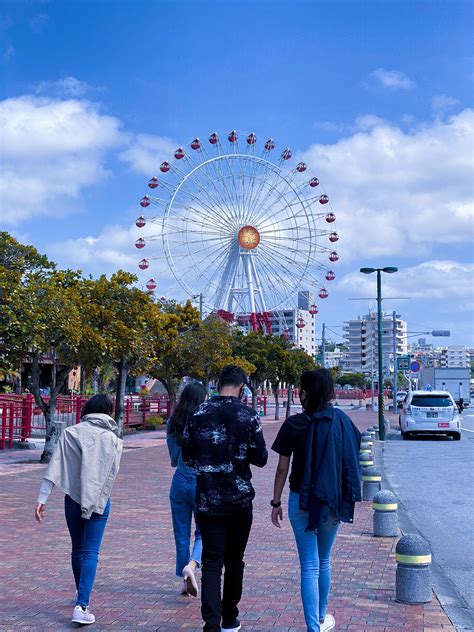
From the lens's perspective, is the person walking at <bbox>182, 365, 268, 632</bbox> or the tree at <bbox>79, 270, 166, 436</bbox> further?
the tree at <bbox>79, 270, 166, 436</bbox>

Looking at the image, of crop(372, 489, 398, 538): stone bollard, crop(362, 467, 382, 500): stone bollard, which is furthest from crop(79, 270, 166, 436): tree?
crop(372, 489, 398, 538): stone bollard

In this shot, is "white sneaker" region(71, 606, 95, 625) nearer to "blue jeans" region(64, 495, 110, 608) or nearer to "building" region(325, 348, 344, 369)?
"blue jeans" region(64, 495, 110, 608)

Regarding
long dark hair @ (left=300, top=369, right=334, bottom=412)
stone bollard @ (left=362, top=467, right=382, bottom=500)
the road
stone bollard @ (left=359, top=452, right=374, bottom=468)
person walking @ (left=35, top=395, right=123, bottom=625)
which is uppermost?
long dark hair @ (left=300, top=369, right=334, bottom=412)

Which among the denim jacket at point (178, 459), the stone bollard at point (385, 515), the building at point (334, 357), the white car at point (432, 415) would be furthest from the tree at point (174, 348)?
the building at point (334, 357)

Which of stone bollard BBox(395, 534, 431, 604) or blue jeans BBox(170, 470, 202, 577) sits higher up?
blue jeans BBox(170, 470, 202, 577)

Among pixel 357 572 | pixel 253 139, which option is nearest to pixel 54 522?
pixel 357 572

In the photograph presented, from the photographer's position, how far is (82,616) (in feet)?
17.7

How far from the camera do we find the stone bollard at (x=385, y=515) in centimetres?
880

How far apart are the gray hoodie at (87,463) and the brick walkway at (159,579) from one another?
3.09 feet

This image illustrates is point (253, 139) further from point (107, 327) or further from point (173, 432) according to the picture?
point (173, 432)

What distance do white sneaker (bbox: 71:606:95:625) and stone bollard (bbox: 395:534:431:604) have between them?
238 centimetres

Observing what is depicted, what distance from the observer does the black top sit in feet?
16.0

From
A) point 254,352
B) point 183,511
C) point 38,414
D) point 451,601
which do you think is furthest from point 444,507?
point 254,352

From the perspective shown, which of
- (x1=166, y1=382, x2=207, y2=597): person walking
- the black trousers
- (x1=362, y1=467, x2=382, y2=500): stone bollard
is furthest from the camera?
(x1=362, y1=467, x2=382, y2=500): stone bollard
